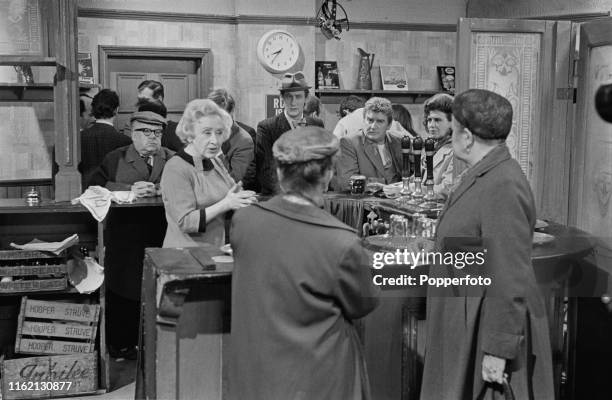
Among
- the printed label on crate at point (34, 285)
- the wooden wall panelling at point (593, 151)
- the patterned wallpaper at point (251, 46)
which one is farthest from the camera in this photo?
the patterned wallpaper at point (251, 46)

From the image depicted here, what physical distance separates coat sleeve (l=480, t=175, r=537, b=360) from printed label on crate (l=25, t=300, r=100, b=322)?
2761 mm

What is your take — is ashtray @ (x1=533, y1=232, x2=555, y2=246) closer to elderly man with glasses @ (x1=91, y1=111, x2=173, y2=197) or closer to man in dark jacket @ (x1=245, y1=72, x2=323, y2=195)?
elderly man with glasses @ (x1=91, y1=111, x2=173, y2=197)

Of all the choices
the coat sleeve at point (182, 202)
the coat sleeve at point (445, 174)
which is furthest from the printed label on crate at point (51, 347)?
the coat sleeve at point (445, 174)

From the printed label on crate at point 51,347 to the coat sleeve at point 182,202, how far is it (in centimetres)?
137

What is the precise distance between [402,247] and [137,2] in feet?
21.1

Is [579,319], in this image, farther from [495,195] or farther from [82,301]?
[82,301]

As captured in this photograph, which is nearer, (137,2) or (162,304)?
(162,304)

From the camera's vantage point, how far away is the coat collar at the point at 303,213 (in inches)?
92.3

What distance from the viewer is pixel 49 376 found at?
15.1 feet

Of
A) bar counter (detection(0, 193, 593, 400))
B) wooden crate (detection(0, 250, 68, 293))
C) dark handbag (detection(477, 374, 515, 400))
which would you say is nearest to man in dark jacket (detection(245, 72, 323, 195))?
wooden crate (detection(0, 250, 68, 293))

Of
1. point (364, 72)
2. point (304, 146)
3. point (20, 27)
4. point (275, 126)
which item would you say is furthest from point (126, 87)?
point (304, 146)

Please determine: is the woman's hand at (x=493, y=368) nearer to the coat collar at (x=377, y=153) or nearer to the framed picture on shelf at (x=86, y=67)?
the coat collar at (x=377, y=153)

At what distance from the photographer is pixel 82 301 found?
487cm

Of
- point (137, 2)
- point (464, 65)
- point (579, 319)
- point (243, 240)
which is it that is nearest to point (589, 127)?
point (464, 65)
